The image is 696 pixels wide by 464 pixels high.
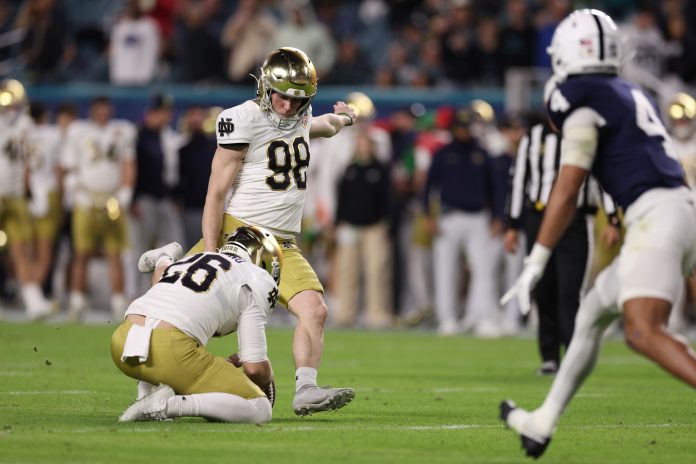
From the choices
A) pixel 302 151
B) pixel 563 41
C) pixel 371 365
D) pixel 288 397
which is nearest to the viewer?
pixel 563 41

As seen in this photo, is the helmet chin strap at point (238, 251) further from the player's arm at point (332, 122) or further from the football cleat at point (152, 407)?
the player's arm at point (332, 122)

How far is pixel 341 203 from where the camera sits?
1570 centimetres

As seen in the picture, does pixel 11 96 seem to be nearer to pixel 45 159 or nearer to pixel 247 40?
pixel 45 159

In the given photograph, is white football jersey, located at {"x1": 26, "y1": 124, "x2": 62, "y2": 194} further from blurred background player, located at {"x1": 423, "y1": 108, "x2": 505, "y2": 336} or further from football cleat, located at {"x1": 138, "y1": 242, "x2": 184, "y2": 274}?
football cleat, located at {"x1": 138, "y1": 242, "x2": 184, "y2": 274}

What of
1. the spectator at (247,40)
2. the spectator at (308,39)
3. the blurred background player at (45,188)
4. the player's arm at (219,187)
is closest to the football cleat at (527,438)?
the player's arm at (219,187)

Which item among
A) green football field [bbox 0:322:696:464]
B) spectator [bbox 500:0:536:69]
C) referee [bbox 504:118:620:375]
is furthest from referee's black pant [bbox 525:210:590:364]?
spectator [bbox 500:0:536:69]

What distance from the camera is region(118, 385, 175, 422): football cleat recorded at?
6363mm

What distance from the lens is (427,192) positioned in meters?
15.0

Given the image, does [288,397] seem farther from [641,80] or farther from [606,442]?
[641,80]

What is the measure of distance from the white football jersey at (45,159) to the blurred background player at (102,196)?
63 cm

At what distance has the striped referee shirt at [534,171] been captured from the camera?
10.1 m

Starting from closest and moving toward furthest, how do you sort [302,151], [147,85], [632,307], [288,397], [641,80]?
1. [632,307]
2. [302,151]
3. [288,397]
4. [641,80]
5. [147,85]

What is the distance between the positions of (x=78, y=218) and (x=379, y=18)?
5.93 meters

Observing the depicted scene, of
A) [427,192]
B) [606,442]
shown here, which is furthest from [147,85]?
[606,442]
